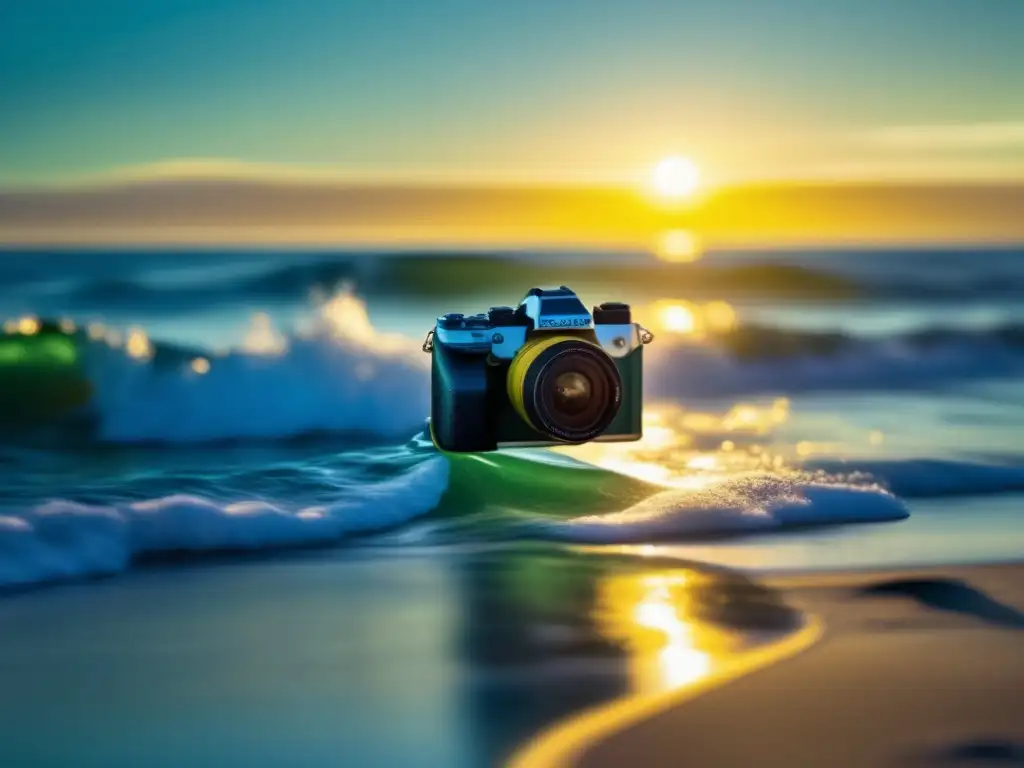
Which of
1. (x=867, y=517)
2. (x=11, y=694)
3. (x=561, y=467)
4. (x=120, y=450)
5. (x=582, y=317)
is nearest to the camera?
(x=11, y=694)

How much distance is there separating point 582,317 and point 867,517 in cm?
122

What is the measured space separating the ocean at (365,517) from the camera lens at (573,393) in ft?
1.50

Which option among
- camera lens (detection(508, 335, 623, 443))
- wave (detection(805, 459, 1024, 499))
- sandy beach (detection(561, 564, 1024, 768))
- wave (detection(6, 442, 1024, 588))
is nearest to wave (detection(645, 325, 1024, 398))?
wave (detection(805, 459, 1024, 499))

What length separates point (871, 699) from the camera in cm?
254

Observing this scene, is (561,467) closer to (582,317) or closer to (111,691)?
(582,317)

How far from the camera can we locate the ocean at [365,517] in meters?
2.55

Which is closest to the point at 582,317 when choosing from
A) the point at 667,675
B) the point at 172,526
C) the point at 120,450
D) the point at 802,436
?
the point at 667,675

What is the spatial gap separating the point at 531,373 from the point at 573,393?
0.38 ft

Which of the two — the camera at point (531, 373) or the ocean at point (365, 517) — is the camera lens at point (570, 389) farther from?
the ocean at point (365, 517)

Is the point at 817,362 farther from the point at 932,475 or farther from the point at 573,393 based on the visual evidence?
the point at 573,393

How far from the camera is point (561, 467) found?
435 centimetres

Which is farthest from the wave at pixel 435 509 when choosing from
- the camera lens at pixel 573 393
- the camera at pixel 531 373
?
the camera lens at pixel 573 393

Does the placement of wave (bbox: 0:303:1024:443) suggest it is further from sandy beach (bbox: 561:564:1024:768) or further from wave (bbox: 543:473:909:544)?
sandy beach (bbox: 561:564:1024:768)

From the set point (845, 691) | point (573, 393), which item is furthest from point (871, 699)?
point (573, 393)
